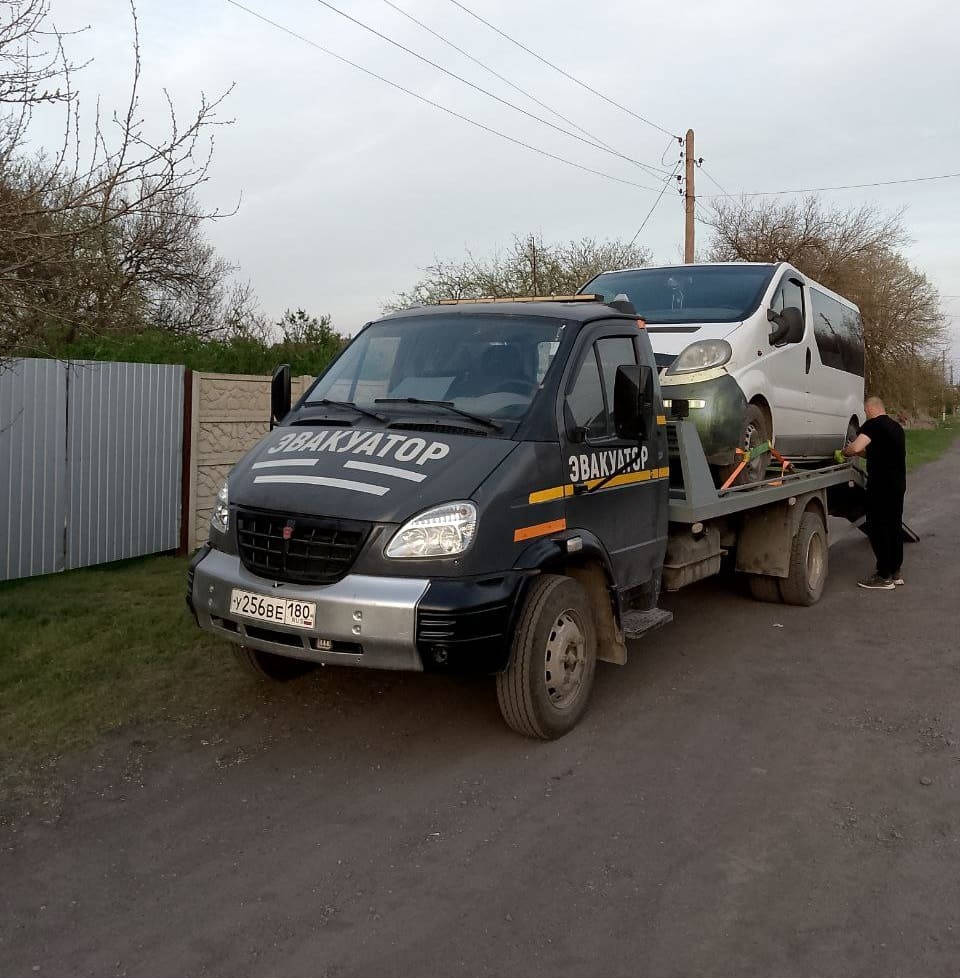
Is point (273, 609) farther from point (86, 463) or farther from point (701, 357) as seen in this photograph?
point (86, 463)

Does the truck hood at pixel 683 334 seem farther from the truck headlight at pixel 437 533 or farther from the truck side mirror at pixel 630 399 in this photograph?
the truck headlight at pixel 437 533

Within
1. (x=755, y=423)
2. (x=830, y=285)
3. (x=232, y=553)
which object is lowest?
(x=232, y=553)

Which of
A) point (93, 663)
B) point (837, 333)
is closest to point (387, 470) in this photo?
point (93, 663)

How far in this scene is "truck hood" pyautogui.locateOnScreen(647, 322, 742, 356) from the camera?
6668 millimetres

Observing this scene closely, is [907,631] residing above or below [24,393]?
below

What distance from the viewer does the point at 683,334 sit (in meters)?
6.79

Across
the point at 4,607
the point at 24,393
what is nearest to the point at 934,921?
the point at 4,607

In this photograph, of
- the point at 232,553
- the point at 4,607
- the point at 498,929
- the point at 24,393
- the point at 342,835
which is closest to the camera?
the point at 498,929

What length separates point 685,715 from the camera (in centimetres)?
514

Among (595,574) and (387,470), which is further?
(595,574)

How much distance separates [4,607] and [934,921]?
6.32 meters

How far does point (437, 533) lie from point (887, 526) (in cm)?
605

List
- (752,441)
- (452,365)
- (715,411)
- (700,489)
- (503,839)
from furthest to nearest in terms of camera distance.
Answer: (752,441)
(715,411)
(700,489)
(452,365)
(503,839)

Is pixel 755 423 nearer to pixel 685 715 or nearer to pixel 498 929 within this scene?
pixel 685 715
